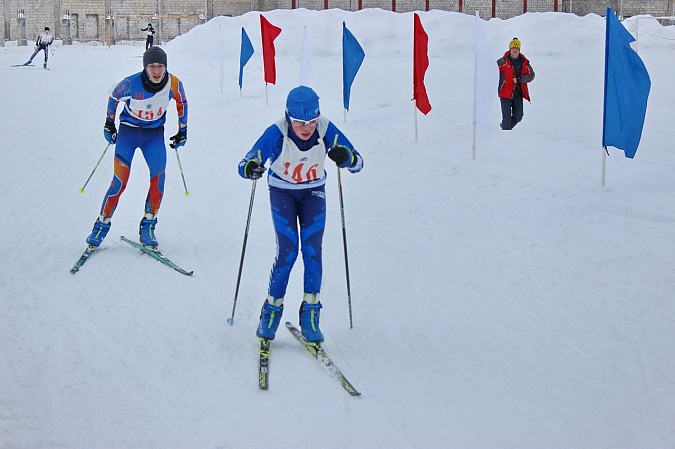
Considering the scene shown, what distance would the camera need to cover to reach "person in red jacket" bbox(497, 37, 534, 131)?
11680 mm

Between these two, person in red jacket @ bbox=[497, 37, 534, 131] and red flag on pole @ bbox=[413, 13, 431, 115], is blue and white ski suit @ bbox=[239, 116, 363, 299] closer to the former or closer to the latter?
red flag on pole @ bbox=[413, 13, 431, 115]

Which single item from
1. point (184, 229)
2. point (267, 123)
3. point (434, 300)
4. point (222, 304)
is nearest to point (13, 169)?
point (184, 229)

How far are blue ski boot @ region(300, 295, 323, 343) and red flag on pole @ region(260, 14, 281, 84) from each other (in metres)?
11.8

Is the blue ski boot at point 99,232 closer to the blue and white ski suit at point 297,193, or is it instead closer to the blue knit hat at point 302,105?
the blue and white ski suit at point 297,193

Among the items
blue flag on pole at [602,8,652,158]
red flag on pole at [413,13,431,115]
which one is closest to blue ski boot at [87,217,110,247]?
blue flag on pole at [602,8,652,158]

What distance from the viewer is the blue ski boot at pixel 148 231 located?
742cm

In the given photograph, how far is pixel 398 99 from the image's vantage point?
1672 cm

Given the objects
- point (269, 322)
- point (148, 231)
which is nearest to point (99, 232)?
point (148, 231)

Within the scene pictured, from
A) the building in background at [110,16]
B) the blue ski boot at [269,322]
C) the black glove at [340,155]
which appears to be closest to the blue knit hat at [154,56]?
the black glove at [340,155]

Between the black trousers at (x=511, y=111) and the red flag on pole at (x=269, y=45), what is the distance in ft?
19.4

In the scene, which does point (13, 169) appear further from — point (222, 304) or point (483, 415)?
point (483, 415)

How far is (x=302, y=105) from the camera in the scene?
4.95 m

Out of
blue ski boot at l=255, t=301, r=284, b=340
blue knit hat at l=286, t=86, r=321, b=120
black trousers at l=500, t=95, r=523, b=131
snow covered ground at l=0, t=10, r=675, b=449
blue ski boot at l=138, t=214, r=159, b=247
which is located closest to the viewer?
snow covered ground at l=0, t=10, r=675, b=449

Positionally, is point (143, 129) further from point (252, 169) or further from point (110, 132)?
point (252, 169)
